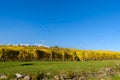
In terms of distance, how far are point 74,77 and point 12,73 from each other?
557cm

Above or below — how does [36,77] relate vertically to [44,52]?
below

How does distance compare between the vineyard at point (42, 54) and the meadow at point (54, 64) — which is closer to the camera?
the meadow at point (54, 64)

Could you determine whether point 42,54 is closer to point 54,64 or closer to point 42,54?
point 42,54

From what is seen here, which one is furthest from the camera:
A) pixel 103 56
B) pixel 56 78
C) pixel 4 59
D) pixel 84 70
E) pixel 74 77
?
pixel 103 56

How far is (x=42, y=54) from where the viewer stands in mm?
41375

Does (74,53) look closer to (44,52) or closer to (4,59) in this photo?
(44,52)

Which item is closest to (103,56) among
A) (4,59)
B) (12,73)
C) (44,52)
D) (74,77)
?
(44,52)

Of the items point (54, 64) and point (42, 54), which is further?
point (42, 54)

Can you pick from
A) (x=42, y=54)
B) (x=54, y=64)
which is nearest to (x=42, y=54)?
(x=42, y=54)

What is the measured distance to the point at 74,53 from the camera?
48.2m

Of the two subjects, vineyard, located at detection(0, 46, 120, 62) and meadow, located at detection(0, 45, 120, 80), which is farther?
vineyard, located at detection(0, 46, 120, 62)

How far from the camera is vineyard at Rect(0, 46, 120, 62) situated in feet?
117

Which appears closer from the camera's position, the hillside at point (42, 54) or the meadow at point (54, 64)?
the meadow at point (54, 64)

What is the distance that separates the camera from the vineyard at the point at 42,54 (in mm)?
35638
